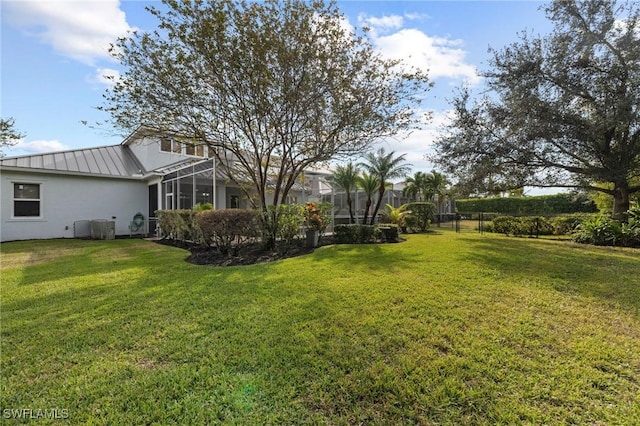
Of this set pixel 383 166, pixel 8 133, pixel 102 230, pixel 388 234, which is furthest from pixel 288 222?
pixel 8 133

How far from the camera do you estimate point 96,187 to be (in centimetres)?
1476

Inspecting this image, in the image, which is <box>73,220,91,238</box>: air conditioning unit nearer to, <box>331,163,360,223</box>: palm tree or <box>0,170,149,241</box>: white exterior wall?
<box>0,170,149,241</box>: white exterior wall

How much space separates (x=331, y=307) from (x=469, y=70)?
13049 millimetres

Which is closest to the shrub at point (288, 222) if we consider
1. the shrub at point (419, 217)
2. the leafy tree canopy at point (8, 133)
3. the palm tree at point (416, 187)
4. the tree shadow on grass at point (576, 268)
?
the tree shadow on grass at point (576, 268)

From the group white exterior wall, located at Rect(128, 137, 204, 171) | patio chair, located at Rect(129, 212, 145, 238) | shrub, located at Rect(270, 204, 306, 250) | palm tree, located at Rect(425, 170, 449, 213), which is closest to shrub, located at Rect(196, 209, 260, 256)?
shrub, located at Rect(270, 204, 306, 250)

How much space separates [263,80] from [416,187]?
2097 cm

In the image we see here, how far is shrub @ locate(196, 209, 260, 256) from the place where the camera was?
8.57 metres

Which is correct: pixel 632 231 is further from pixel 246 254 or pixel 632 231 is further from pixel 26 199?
pixel 26 199

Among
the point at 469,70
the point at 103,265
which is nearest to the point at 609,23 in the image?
the point at 469,70

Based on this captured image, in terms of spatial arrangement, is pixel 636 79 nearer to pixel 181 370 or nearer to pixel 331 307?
pixel 331 307

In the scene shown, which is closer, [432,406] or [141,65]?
[432,406]

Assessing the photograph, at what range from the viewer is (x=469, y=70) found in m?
12.8

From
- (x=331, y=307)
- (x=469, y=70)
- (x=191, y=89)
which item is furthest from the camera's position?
(x=469, y=70)

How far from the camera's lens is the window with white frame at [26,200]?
12836mm
